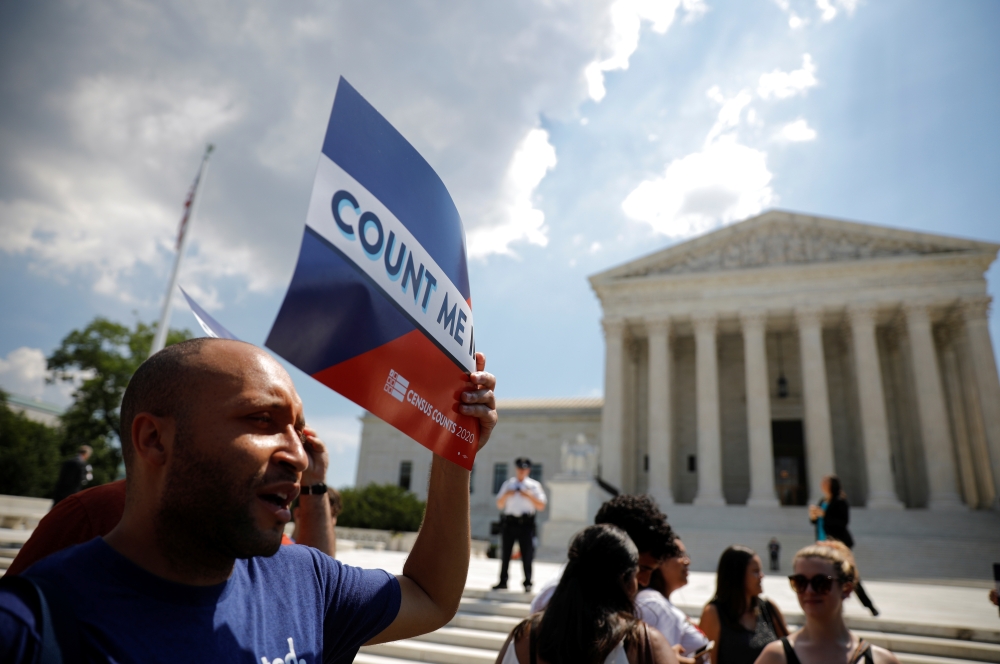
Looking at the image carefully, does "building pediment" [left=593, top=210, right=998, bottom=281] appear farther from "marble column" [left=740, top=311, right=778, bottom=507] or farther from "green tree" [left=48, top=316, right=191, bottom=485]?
"green tree" [left=48, top=316, right=191, bottom=485]

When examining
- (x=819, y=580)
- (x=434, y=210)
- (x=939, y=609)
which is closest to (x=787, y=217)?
(x=939, y=609)

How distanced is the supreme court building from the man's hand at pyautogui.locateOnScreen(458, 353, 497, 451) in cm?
3007

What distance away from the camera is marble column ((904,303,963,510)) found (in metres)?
27.0

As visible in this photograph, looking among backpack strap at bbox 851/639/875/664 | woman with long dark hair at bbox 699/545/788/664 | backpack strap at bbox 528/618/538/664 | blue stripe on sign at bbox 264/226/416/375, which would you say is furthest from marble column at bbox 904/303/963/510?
blue stripe on sign at bbox 264/226/416/375

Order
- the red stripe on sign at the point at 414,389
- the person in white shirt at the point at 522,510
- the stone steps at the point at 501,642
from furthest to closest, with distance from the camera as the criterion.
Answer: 1. the person in white shirt at the point at 522,510
2. the stone steps at the point at 501,642
3. the red stripe on sign at the point at 414,389

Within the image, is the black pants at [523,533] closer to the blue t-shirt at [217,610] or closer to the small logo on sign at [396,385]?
the blue t-shirt at [217,610]

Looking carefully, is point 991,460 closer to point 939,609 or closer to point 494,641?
point 939,609

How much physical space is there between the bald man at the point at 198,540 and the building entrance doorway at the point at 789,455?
37463 millimetres

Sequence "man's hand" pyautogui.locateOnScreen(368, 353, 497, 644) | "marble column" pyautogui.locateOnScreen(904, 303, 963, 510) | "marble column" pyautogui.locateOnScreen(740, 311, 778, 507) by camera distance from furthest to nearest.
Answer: "marble column" pyautogui.locateOnScreen(740, 311, 778, 507)
"marble column" pyautogui.locateOnScreen(904, 303, 963, 510)
"man's hand" pyautogui.locateOnScreen(368, 353, 497, 644)

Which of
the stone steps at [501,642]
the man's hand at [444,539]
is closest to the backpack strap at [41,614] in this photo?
the man's hand at [444,539]

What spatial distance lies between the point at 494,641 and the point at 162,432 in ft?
27.0

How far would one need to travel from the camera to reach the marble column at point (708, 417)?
2984 cm

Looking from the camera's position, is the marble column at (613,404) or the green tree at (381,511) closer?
the marble column at (613,404)

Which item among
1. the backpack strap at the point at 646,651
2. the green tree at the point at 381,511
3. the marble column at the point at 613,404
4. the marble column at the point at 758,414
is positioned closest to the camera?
the backpack strap at the point at 646,651
